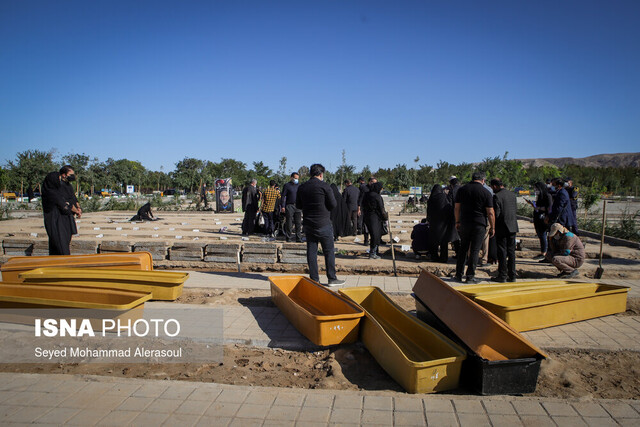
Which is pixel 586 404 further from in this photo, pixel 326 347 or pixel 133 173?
pixel 133 173

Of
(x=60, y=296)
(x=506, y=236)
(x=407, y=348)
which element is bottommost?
(x=407, y=348)

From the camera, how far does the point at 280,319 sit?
542 cm

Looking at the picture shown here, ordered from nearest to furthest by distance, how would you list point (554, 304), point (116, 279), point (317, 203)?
point (554, 304) → point (116, 279) → point (317, 203)

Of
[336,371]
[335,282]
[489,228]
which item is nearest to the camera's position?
[336,371]

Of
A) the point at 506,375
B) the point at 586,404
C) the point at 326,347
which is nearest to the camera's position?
the point at 586,404

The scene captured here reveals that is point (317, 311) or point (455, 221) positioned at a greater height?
point (455, 221)

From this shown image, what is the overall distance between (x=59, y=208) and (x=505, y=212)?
24.0 feet

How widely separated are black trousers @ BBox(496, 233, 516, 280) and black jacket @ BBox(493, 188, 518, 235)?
0.34ft

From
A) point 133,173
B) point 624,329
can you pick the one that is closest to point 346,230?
point 624,329

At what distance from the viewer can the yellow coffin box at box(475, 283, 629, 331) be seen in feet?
15.6

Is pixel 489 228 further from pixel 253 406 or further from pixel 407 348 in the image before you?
pixel 253 406

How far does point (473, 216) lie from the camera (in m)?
6.92

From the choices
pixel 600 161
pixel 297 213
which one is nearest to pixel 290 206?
pixel 297 213

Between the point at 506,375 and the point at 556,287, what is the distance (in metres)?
2.58
